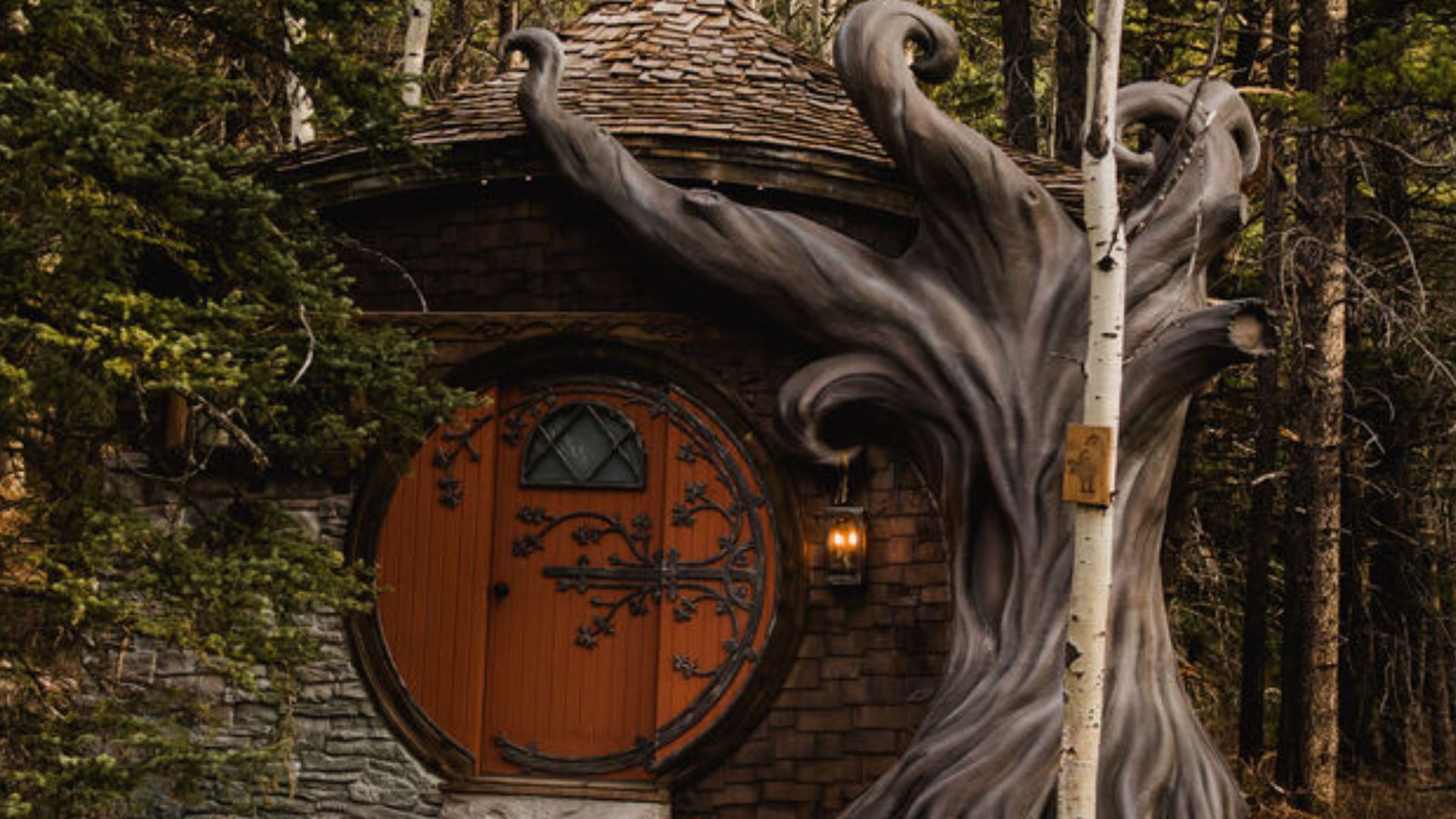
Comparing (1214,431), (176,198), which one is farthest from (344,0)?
(1214,431)

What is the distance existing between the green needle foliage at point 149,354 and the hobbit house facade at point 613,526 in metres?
0.69

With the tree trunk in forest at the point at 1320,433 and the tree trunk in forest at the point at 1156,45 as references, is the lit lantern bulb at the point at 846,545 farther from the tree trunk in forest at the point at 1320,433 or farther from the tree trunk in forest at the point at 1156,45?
the tree trunk in forest at the point at 1156,45

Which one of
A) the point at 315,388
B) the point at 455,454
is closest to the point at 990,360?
the point at 455,454

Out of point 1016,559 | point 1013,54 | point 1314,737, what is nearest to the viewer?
point 1016,559

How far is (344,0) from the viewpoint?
264 inches

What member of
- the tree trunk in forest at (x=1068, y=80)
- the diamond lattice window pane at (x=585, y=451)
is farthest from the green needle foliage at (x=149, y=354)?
the tree trunk in forest at (x=1068, y=80)

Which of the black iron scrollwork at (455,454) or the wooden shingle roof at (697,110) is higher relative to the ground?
the wooden shingle roof at (697,110)

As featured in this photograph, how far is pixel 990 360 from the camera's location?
25.3 ft

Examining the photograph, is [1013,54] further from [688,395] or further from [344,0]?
[344,0]

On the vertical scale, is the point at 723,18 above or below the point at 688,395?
above

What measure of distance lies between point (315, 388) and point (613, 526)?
65.3 inches

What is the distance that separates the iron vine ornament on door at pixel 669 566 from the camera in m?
8.02

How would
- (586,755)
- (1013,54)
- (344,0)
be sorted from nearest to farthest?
(344,0) < (586,755) < (1013,54)

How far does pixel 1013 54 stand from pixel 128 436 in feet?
26.2
